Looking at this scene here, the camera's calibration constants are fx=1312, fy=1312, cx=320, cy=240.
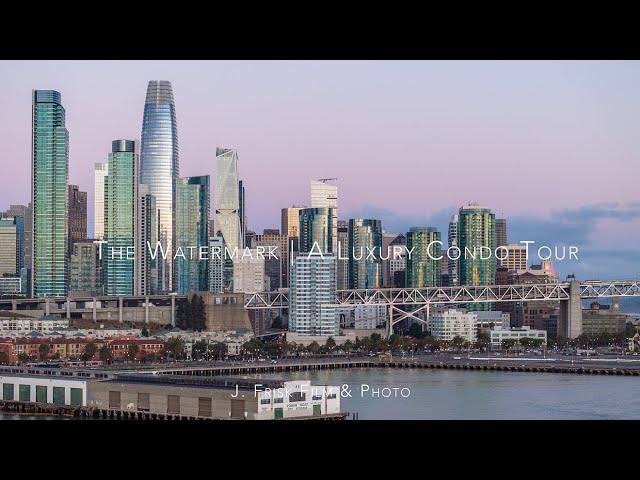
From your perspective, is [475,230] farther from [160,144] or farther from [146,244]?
[160,144]

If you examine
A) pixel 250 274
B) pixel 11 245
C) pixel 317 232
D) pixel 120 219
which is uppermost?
pixel 120 219

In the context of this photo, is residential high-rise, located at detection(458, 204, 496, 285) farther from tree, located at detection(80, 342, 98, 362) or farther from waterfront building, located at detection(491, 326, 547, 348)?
tree, located at detection(80, 342, 98, 362)

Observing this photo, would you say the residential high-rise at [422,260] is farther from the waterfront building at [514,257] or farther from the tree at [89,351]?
the tree at [89,351]

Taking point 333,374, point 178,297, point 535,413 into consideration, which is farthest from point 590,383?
point 178,297

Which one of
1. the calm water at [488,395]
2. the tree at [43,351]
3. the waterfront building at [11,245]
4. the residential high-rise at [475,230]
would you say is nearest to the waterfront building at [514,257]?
the residential high-rise at [475,230]

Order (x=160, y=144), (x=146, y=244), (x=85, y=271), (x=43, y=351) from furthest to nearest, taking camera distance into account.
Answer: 1. (x=160, y=144)
2. (x=85, y=271)
3. (x=146, y=244)
4. (x=43, y=351)

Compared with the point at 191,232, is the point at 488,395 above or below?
below

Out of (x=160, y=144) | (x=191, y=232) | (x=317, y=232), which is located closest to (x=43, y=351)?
(x=317, y=232)
